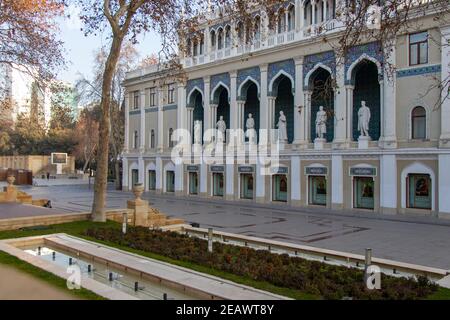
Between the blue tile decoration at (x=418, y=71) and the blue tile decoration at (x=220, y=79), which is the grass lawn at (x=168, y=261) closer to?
the blue tile decoration at (x=418, y=71)

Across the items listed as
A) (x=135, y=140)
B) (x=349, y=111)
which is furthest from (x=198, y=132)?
(x=349, y=111)

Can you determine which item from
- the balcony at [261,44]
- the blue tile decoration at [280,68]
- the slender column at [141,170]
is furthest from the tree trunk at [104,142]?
the slender column at [141,170]

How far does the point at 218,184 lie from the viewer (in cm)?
3177

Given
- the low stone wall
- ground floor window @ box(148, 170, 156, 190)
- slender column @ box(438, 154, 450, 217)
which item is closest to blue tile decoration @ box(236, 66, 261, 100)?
ground floor window @ box(148, 170, 156, 190)

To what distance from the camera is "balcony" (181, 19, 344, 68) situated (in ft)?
81.1

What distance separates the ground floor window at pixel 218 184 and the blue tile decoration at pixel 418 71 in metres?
14.3

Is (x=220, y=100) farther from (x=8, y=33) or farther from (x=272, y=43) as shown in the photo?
(x=8, y=33)

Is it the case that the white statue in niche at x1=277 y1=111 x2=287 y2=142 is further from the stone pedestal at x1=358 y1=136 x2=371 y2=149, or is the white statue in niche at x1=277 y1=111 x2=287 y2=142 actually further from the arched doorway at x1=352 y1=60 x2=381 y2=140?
the stone pedestal at x1=358 y1=136 x2=371 y2=149

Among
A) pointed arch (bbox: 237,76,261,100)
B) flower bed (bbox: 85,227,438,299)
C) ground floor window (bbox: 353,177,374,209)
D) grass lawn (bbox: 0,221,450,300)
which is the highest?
pointed arch (bbox: 237,76,261,100)

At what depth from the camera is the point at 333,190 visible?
24.3 m

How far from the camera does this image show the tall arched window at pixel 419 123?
2142cm

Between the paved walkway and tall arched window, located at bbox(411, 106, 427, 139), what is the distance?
761 inches
